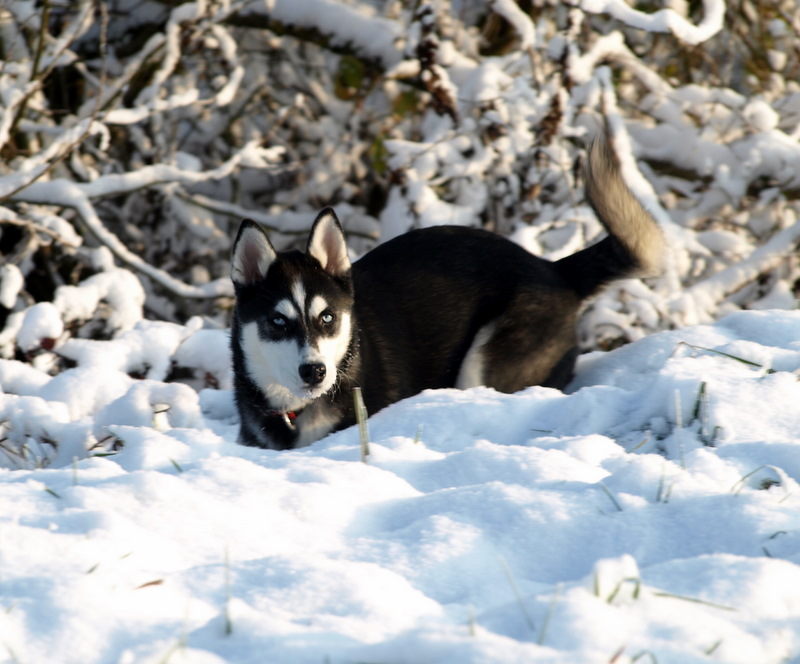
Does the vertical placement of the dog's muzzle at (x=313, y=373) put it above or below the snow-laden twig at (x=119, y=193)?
above

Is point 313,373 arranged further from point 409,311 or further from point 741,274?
point 741,274

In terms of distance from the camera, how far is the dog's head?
3.95 meters

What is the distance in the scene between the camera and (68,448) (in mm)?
3705

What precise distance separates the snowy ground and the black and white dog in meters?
0.92

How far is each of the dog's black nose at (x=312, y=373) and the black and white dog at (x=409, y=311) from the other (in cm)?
6

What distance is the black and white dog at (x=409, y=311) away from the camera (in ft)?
13.3

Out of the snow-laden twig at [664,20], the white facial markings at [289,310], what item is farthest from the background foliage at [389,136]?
the white facial markings at [289,310]

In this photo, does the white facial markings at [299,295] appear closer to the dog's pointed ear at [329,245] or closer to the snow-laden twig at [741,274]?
the dog's pointed ear at [329,245]

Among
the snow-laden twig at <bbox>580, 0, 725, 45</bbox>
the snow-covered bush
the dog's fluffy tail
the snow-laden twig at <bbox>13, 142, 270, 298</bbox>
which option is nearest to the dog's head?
the snow-covered bush

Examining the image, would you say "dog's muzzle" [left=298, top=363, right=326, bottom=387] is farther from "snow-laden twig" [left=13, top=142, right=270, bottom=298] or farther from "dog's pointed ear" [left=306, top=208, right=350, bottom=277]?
"snow-laden twig" [left=13, top=142, right=270, bottom=298]

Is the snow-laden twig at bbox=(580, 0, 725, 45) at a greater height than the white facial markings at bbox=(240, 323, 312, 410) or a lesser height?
greater

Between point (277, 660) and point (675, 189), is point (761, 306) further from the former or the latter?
point (277, 660)

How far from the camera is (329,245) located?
4176 mm

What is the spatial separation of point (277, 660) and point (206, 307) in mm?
6031
